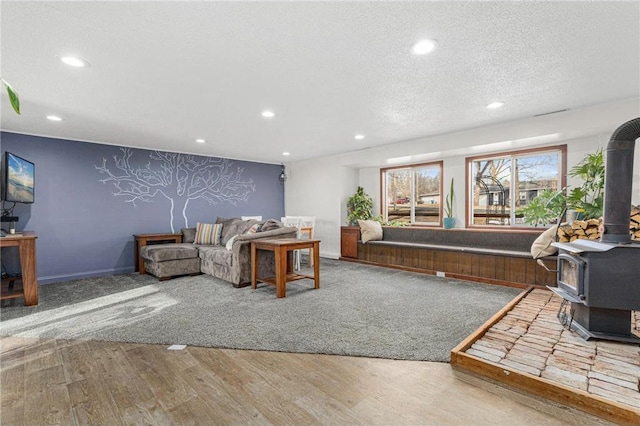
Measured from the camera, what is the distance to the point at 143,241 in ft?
16.8

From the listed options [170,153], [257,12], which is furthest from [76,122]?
[257,12]

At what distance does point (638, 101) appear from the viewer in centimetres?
324

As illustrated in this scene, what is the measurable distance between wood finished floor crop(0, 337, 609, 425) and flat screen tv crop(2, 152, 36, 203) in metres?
2.22

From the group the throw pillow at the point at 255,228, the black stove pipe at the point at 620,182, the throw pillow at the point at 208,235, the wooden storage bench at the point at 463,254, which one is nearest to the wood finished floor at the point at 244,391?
the black stove pipe at the point at 620,182

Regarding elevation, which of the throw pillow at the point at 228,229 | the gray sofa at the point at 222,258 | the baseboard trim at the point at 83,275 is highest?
the throw pillow at the point at 228,229

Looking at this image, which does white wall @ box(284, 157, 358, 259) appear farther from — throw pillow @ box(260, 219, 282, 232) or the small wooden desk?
the small wooden desk

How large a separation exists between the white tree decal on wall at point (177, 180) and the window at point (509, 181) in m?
4.68

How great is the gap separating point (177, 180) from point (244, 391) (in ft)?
16.5

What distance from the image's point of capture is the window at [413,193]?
5.77 metres

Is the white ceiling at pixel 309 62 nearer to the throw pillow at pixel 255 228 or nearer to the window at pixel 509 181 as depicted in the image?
the window at pixel 509 181

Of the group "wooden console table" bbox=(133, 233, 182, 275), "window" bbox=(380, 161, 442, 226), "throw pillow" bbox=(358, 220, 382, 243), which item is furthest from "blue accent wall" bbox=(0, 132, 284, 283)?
"window" bbox=(380, 161, 442, 226)

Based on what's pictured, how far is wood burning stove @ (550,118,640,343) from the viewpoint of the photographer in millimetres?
2172

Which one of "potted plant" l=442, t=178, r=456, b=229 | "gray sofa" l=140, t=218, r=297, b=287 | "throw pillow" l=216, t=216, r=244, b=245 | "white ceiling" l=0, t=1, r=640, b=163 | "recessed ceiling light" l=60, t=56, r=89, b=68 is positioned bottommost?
"gray sofa" l=140, t=218, r=297, b=287

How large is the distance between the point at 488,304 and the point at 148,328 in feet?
11.3
